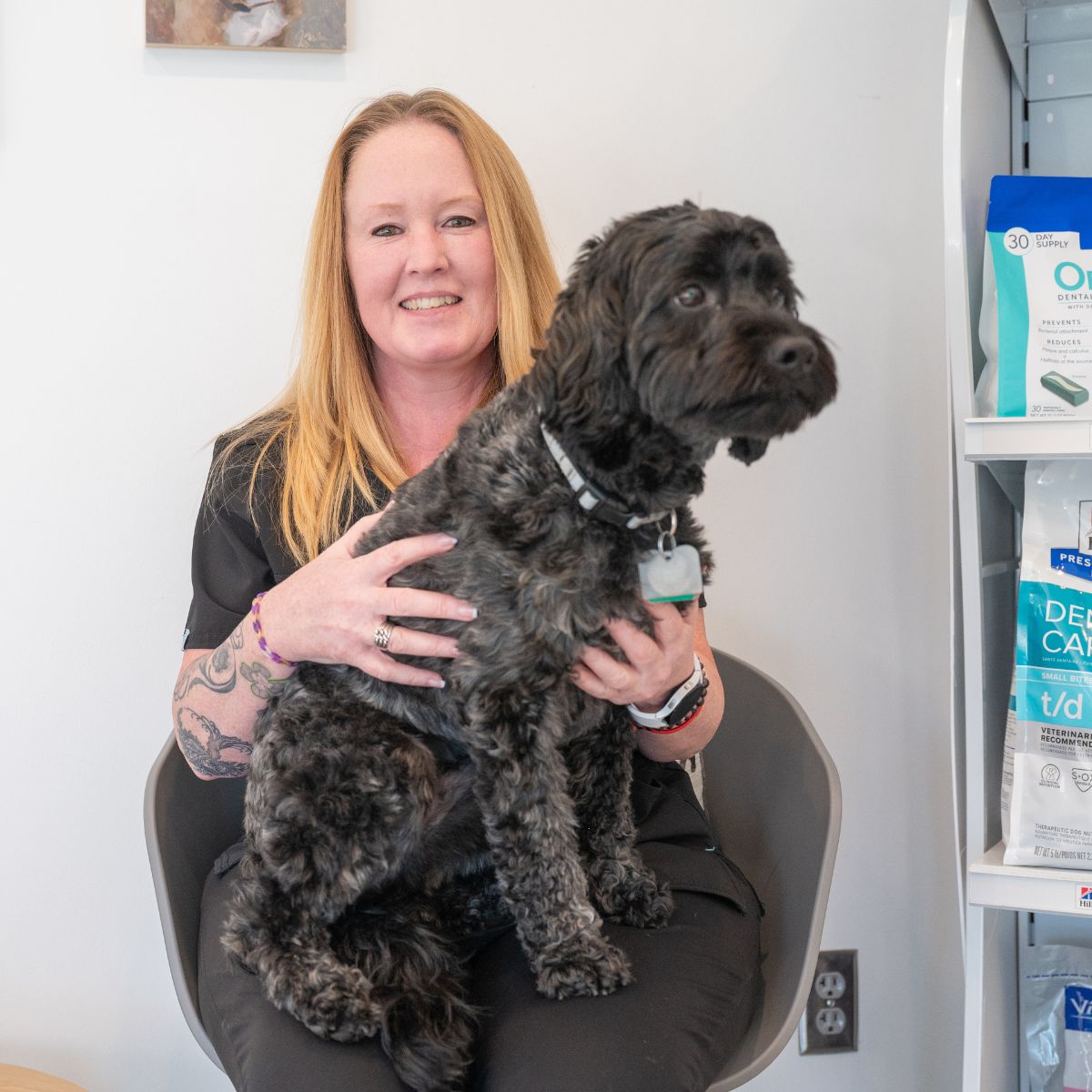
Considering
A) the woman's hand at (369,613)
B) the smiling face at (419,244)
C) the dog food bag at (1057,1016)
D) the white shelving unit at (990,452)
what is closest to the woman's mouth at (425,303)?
the smiling face at (419,244)

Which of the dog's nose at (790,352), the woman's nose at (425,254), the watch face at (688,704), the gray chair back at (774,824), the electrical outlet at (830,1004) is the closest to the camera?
the dog's nose at (790,352)

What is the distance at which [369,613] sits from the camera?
1.26m

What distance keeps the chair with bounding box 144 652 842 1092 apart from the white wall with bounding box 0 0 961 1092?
1.20 feet

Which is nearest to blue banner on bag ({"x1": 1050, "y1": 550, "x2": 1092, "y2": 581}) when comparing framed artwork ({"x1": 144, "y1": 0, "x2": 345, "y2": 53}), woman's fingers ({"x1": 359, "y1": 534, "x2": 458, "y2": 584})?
woman's fingers ({"x1": 359, "y1": 534, "x2": 458, "y2": 584})

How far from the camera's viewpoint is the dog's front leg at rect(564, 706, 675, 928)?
1362 mm

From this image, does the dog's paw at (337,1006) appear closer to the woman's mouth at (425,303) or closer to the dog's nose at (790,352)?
the dog's nose at (790,352)

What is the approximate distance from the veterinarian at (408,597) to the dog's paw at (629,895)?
26 mm

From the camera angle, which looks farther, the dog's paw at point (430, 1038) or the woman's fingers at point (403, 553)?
the woman's fingers at point (403, 553)

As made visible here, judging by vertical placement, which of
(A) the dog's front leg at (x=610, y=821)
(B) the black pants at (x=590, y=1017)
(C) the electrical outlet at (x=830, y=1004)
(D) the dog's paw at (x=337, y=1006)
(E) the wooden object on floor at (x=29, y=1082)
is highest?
(A) the dog's front leg at (x=610, y=821)

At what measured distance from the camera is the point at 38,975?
6.36ft

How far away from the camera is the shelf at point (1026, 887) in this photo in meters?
1.40

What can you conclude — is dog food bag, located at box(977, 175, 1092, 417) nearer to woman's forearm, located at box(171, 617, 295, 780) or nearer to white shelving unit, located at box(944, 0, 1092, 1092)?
white shelving unit, located at box(944, 0, 1092, 1092)

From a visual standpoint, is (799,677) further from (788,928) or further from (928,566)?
(788,928)

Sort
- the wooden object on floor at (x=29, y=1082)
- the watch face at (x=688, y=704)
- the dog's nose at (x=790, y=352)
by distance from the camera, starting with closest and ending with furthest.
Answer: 1. the dog's nose at (x=790, y=352)
2. the watch face at (x=688, y=704)
3. the wooden object on floor at (x=29, y=1082)
